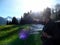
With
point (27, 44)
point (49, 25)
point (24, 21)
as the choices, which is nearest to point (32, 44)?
point (27, 44)

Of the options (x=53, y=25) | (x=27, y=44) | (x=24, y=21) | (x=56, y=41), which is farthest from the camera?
(x=24, y=21)

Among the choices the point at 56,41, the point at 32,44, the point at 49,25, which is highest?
the point at 49,25

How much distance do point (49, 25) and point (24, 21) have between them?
4211 cm

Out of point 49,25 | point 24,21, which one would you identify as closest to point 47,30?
point 49,25

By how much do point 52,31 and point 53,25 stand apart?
1.29ft

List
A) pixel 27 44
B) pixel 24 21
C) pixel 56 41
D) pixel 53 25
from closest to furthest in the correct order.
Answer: pixel 56 41 → pixel 53 25 → pixel 27 44 → pixel 24 21

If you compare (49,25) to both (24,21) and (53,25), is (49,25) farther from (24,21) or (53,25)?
(24,21)

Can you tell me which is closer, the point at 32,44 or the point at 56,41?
the point at 56,41

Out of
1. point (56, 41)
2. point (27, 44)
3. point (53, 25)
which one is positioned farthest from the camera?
point (27, 44)

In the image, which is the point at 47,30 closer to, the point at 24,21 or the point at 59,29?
the point at 59,29

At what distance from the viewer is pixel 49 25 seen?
10148 millimetres

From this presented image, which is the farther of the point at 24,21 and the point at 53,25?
the point at 24,21

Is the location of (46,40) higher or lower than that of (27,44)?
higher

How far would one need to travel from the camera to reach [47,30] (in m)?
10.1
